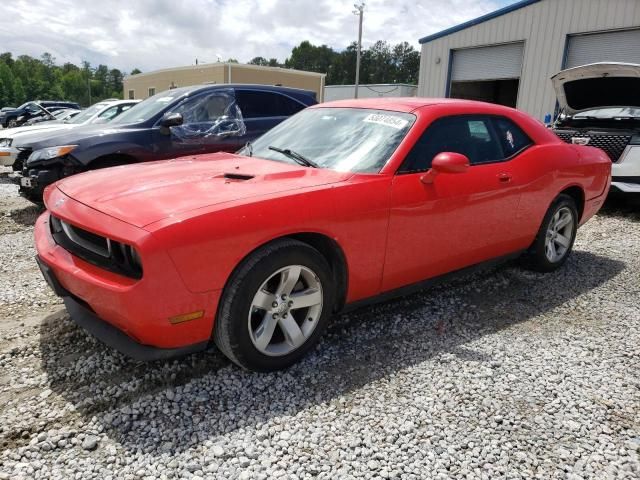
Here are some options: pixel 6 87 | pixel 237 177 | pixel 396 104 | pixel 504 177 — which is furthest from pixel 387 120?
pixel 6 87

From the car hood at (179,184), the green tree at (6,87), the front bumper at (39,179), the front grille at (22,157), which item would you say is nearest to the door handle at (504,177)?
the car hood at (179,184)

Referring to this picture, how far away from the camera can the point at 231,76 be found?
Result: 1252 inches

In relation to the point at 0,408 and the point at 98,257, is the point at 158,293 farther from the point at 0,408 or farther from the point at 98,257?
the point at 0,408

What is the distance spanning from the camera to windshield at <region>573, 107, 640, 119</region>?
24.5ft

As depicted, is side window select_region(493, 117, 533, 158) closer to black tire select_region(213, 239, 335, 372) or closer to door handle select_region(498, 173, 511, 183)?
door handle select_region(498, 173, 511, 183)

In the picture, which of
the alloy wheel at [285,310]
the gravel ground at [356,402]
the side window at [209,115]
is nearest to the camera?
the gravel ground at [356,402]

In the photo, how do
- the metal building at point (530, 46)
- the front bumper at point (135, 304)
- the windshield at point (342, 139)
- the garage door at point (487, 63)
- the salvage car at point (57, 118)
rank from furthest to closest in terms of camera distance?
the garage door at point (487, 63)
the salvage car at point (57, 118)
the metal building at point (530, 46)
the windshield at point (342, 139)
the front bumper at point (135, 304)

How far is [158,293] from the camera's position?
7.35ft

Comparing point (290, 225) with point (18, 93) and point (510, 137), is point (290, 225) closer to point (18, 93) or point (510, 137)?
point (510, 137)

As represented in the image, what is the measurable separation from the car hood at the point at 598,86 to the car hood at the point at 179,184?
5978mm

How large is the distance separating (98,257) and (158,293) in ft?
1.50

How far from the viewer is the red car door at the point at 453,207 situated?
313 centimetres

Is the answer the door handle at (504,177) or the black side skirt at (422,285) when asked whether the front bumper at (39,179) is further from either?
the door handle at (504,177)

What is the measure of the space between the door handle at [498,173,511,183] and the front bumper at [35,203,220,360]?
237 cm
